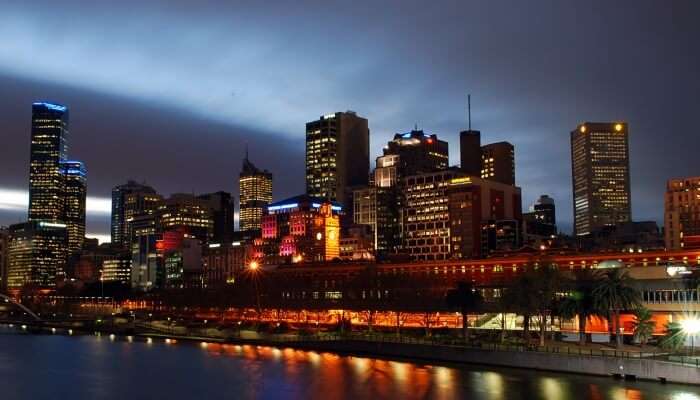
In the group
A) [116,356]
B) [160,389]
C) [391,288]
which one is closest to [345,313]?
[391,288]

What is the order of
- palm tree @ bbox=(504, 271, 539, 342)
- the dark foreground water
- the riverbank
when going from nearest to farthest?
the dark foreground water → the riverbank → palm tree @ bbox=(504, 271, 539, 342)

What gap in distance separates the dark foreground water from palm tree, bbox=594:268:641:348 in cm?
1202

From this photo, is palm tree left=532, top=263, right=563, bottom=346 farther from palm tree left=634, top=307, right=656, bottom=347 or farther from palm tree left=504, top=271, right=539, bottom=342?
palm tree left=634, top=307, right=656, bottom=347

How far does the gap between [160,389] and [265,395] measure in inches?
530

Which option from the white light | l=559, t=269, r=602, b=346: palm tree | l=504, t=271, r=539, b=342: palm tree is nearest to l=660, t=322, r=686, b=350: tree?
the white light

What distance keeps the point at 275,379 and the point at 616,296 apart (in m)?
41.5

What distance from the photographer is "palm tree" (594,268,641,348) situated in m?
88.8

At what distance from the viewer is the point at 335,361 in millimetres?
103188

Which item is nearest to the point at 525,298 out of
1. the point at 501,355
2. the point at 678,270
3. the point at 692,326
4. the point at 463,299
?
the point at 501,355

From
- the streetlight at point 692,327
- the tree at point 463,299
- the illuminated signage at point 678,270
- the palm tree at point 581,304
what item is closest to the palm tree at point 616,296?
the palm tree at point 581,304

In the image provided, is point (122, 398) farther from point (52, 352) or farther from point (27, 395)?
point (52, 352)

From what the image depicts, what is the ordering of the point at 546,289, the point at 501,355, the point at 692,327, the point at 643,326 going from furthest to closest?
the point at 546,289
the point at 501,355
the point at 643,326
the point at 692,327

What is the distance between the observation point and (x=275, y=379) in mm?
86312

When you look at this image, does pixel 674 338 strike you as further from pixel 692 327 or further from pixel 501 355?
pixel 501 355
